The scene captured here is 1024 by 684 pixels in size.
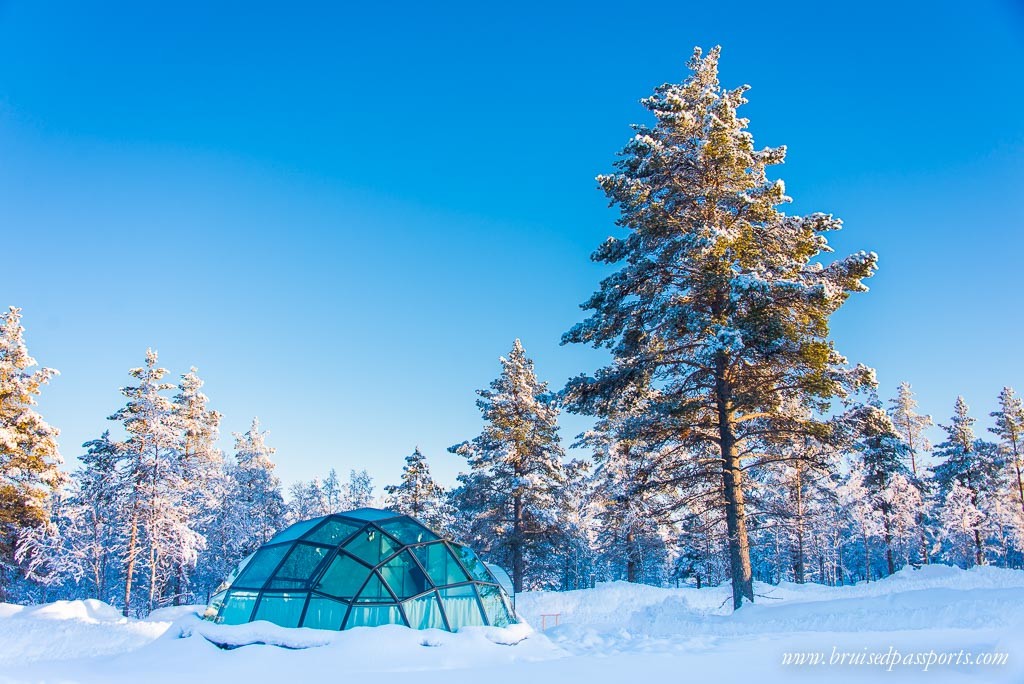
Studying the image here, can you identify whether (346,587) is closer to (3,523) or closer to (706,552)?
(3,523)

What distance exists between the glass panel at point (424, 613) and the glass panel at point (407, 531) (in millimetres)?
1310

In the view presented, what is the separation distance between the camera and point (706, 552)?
4603 centimetres

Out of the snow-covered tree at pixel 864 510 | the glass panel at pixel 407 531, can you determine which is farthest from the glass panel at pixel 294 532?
the snow-covered tree at pixel 864 510

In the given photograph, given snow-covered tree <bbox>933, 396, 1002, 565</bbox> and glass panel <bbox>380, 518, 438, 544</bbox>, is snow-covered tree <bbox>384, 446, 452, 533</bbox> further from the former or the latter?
snow-covered tree <bbox>933, 396, 1002, 565</bbox>

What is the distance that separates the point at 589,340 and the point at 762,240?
5.23 metres

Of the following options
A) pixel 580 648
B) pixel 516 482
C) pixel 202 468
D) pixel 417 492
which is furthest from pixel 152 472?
pixel 580 648

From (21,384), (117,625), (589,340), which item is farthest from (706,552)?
(21,384)

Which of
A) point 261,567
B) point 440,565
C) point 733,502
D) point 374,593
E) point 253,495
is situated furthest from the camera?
point 253,495

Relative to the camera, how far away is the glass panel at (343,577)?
10617mm

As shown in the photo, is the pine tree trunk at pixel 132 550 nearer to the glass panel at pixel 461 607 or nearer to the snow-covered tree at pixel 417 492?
the snow-covered tree at pixel 417 492

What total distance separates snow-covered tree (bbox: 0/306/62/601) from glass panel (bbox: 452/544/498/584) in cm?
1967

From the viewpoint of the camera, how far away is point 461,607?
11758mm

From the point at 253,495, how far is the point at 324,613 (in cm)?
3540

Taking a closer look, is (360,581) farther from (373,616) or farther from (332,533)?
(332,533)
